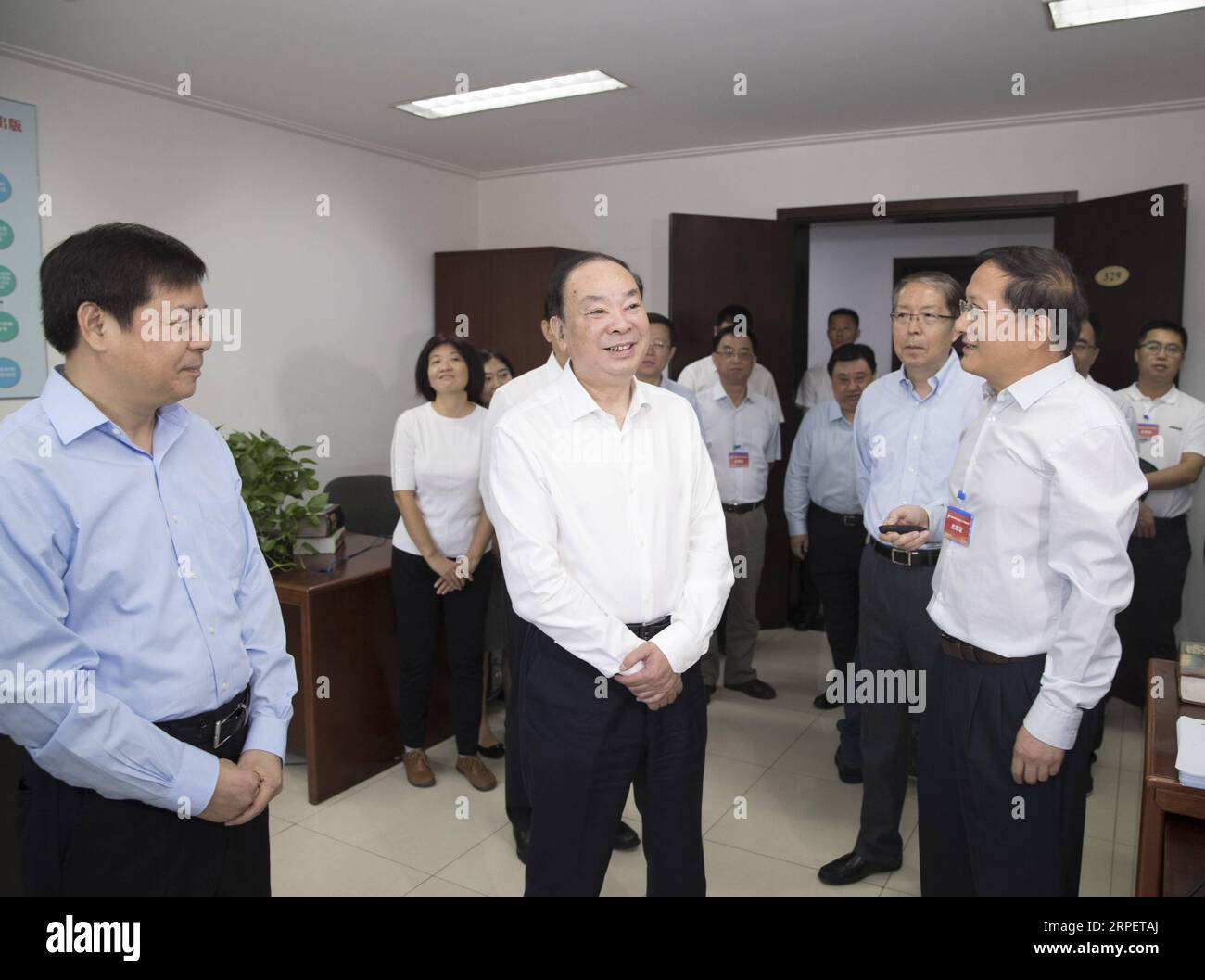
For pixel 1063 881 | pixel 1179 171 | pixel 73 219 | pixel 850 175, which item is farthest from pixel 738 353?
pixel 73 219

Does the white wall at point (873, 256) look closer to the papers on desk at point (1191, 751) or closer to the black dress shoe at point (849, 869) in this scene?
the black dress shoe at point (849, 869)

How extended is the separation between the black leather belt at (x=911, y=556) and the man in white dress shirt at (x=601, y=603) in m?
0.83

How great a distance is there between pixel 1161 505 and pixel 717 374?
2083 mm

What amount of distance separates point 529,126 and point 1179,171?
3464 millimetres

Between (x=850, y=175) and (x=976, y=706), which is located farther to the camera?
(x=850, y=175)

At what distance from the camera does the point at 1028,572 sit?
180 cm

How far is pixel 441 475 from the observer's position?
328 centimetres

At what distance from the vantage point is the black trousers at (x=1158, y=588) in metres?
3.98

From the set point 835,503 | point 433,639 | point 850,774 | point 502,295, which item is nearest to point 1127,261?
point 835,503

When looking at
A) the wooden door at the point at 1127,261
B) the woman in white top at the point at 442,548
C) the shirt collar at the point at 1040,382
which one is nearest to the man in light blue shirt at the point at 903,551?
the shirt collar at the point at 1040,382

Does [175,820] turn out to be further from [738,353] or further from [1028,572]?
[738,353]

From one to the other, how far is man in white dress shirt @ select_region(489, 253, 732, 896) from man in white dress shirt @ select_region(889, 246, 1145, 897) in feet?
1.84

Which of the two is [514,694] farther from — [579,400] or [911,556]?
[911,556]

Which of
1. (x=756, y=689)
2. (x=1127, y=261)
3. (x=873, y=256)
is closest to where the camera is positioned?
(x=756, y=689)
